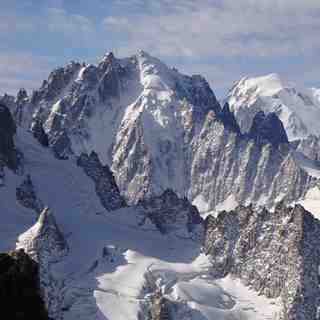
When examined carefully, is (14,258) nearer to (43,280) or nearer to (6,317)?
(6,317)

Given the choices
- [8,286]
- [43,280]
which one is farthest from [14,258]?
[43,280]

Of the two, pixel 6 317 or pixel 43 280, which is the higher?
pixel 6 317

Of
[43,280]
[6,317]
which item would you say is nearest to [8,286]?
[6,317]

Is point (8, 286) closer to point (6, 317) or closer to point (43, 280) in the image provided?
point (6, 317)

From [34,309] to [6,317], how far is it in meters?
2.69

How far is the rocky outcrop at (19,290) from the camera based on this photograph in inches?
2427

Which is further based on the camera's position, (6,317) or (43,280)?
(43,280)

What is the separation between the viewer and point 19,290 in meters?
62.5

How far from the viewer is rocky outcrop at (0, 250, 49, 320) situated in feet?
202

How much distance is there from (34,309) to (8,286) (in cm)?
277

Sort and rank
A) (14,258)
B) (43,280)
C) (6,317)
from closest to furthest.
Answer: (6,317) → (14,258) → (43,280)

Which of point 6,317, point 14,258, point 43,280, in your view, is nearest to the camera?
point 6,317

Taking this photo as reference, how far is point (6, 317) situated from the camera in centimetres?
6112

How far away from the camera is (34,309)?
63250 mm
